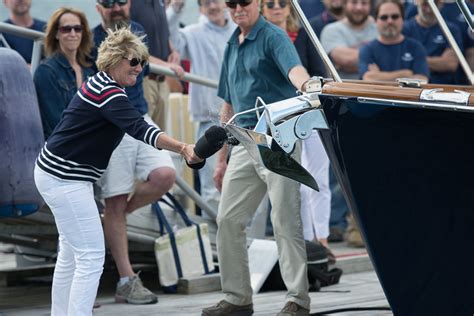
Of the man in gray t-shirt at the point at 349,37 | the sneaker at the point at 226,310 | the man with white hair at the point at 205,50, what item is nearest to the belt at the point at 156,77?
the man with white hair at the point at 205,50

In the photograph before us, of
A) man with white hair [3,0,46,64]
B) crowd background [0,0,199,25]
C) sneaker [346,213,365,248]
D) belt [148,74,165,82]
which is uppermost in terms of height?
man with white hair [3,0,46,64]

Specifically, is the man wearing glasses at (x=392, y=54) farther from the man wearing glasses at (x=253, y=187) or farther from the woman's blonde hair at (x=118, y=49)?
the woman's blonde hair at (x=118, y=49)

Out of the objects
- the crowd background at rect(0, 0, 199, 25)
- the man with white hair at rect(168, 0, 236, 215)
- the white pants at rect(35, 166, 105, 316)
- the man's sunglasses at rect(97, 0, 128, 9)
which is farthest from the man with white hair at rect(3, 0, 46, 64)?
the white pants at rect(35, 166, 105, 316)

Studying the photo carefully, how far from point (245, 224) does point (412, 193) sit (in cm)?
190

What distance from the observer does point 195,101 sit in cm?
957

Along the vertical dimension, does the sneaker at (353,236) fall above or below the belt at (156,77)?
below

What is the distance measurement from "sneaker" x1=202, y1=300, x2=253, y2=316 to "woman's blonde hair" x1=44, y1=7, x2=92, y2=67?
1836 mm

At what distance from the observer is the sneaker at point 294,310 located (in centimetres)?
694

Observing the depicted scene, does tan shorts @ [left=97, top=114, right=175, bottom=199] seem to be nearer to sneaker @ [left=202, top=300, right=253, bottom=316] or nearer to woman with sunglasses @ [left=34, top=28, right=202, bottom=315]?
sneaker @ [left=202, top=300, right=253, bottom=316]

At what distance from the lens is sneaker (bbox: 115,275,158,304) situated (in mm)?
7836

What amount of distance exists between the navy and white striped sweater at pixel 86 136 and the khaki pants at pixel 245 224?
1099mm

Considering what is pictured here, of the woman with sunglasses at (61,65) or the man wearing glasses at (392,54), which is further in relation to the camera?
the man wearing glasses at (392,54)

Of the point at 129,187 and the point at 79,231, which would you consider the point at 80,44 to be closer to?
the point at 129,187

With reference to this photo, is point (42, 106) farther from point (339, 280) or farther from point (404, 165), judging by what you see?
point (404, 165)
